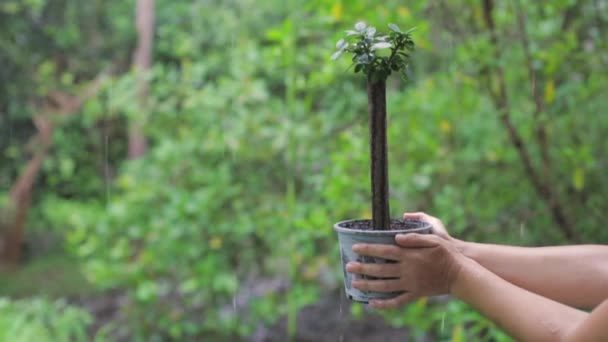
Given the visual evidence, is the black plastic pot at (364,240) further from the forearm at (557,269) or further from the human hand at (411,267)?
the forearm at (557,269)

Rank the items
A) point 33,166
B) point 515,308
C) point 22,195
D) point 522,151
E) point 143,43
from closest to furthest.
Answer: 1. point 515,308
2. point 522,151
3. point 143,43
4. point 33,166
5. point 22,195

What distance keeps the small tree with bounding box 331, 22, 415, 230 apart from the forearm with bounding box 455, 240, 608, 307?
183 millimetres

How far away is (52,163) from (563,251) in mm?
5655

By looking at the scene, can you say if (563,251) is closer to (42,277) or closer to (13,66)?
(13,66)

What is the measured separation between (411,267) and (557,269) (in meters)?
0.30

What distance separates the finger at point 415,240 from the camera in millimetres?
907

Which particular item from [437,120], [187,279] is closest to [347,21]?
[437,120]

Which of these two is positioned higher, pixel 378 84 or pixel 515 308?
pixel 378 84

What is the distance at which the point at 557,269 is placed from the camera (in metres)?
1.05

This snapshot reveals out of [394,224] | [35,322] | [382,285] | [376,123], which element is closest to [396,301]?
[382,285]

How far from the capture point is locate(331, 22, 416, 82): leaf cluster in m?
0.96

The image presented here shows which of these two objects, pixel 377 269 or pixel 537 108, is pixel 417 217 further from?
pixel 537 108

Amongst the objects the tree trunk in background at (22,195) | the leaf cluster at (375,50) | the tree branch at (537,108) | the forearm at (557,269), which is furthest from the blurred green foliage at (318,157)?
the tree trunk in background at (22,195)

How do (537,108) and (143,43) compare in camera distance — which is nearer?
(537,108)
